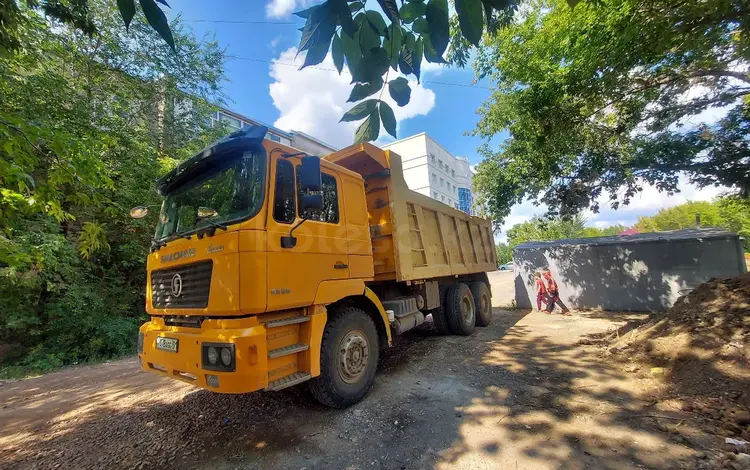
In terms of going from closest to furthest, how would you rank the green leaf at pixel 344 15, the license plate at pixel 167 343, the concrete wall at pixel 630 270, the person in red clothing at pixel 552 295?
the green leaf at pixel 344 15
the license plate at pixel 167 343
the concrete wall at pixel 630 270
the person in red clothing at pixel 552 295

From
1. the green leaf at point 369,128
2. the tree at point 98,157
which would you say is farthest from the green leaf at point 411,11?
the tree at point 98,157

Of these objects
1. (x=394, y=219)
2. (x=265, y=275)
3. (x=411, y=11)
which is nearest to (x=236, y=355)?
(x=265, y=275)

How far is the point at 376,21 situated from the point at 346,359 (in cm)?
317

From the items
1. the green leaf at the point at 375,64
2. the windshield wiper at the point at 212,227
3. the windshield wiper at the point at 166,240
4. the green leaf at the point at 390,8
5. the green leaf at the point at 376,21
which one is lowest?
the windshield wiper at the point at 212,227

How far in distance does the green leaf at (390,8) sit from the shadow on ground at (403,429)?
2.96 metres

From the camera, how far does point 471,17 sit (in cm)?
105

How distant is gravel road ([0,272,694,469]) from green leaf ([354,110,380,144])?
253 centimetres

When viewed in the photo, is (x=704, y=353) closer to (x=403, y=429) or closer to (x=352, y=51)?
(x=403, y=429)

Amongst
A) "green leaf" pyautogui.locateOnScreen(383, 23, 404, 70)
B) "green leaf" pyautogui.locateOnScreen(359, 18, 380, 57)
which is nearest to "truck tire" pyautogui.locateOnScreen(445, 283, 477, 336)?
"green leaf" pyautogui.locateOnScreen(383, 23, 404, 70)

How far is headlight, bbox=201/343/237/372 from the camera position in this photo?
8.65 feet

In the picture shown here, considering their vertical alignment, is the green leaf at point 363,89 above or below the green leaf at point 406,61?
below

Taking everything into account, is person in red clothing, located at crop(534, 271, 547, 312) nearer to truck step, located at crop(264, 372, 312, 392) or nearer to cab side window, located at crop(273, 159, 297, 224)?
truck step, located at crop(264, 372, 312, 392)

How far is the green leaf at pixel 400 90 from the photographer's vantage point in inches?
53.7

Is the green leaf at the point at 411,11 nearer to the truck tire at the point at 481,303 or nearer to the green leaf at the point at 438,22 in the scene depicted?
the green leaf at the point at 438,22
